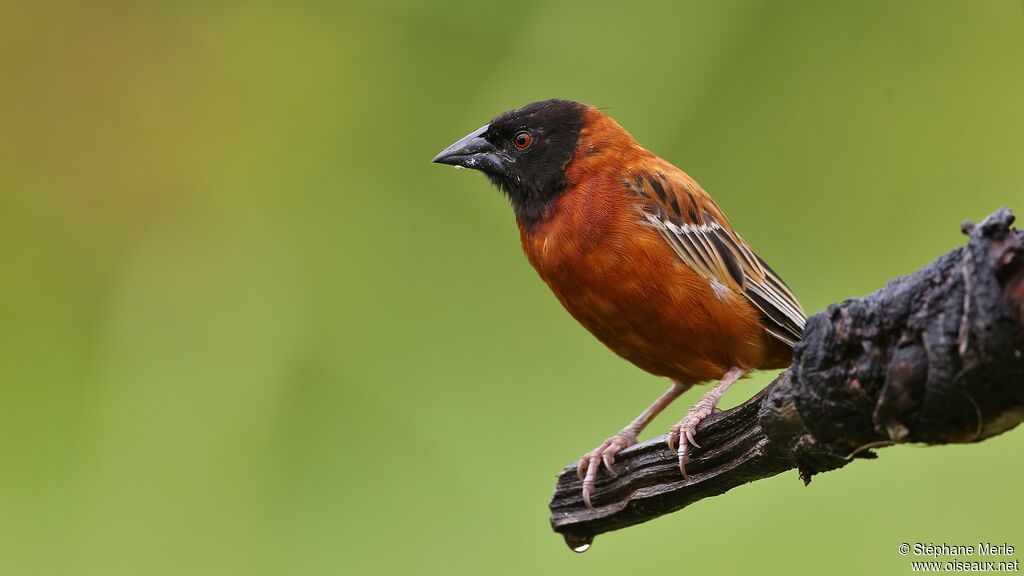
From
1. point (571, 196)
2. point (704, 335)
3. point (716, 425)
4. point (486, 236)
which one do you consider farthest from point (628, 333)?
point (486, 236)

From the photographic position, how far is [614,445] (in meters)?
4.15

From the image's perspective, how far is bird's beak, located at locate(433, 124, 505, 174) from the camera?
4.77 meters

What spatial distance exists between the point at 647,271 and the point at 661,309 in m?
0.16

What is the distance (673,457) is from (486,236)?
254cm

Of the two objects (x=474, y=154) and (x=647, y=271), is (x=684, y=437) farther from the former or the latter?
(x=474, y=154)

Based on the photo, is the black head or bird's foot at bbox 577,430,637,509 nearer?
bird's foot at bbox 577,430,637,509

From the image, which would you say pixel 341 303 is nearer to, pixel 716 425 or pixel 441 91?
pixel 441 91

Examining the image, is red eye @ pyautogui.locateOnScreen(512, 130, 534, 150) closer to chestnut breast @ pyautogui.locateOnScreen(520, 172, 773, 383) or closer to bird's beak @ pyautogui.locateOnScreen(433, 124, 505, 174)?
bird's beak @ pyautogui.locateOnScreen(433, 124, 505, 174)

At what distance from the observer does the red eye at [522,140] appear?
4.75 m

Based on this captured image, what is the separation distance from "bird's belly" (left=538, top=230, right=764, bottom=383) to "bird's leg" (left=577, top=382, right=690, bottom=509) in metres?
0.42

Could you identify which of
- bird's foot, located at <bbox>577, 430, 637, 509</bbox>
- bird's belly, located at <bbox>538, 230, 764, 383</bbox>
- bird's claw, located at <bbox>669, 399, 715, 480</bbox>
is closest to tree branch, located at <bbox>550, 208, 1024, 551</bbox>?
bird's claw, located at <bbox>669, 399, 715, 480</bbox>

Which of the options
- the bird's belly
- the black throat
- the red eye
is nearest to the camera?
the bird's belly

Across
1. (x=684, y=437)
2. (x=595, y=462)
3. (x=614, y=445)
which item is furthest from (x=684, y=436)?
(x=614, y=445)

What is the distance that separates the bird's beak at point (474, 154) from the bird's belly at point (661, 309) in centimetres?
84
